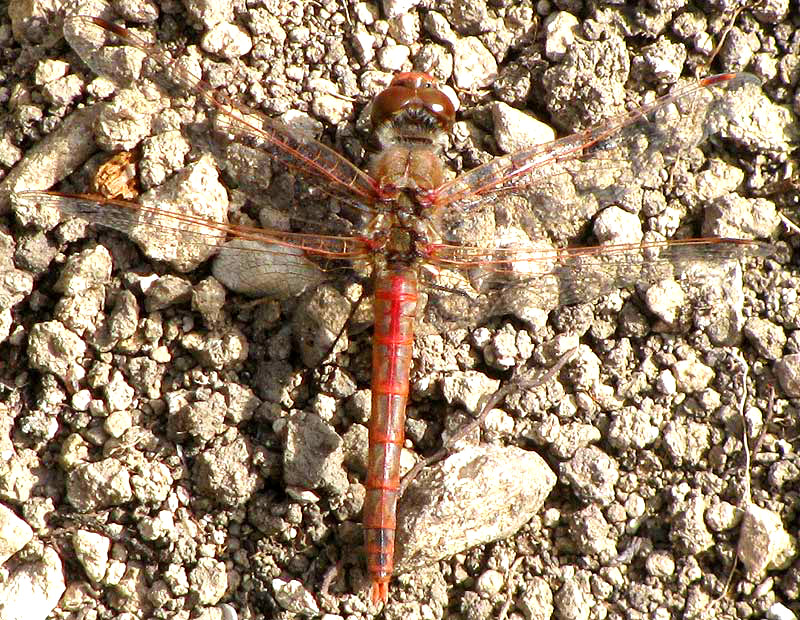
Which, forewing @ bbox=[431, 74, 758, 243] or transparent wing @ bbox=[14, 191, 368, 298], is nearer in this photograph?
transparent wing @ bbox=[14, 191, 368, 298]

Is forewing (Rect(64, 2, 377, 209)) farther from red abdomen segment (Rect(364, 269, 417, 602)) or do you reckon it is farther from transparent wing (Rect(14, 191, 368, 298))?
red abdomen segment (Rect(364, 269, 417, 602))

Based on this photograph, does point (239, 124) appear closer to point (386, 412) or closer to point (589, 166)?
point (386, 412)

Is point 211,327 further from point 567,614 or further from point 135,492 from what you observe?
point 567,614

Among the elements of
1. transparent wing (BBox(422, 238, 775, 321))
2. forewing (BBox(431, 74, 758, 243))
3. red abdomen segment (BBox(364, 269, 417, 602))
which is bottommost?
red abdomen segment (BBox(364, 269, 417, 602))

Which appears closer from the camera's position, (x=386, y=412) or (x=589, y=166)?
(x=386, y=412)

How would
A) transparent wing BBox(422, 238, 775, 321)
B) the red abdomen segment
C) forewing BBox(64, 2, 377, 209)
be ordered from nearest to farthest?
the red abdomen segment, transparent wing BBox(422, 238, 775, 321), forewing BBox(64, 2, 377, 209)

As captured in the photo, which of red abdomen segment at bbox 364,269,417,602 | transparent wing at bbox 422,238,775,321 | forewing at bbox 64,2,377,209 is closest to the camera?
red abdomen segment at bbox 364,269,417,602

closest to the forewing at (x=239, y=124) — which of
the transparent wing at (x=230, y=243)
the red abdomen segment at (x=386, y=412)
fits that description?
the transparent wing at (x=230, y=243)

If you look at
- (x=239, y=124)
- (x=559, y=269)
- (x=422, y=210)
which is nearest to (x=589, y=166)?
(x=559, y=269)

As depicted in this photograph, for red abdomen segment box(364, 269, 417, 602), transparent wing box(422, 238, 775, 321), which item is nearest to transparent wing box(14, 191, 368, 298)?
red abdomen segment box(364, 269, 417, 602)
